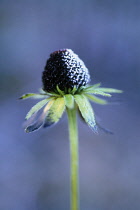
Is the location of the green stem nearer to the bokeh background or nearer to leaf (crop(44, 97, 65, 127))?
leaf (crop(44, 97, 65, 127))

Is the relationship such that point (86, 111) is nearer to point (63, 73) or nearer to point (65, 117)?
point (63, 73)

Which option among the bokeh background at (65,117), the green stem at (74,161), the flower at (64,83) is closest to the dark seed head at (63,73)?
the flower at (64,83)

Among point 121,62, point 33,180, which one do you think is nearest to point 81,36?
point 121,62

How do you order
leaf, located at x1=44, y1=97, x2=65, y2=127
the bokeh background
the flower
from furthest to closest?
the bokeh background → the flower → leaf, located at x1=44, y1=97, x2=65, y2=127

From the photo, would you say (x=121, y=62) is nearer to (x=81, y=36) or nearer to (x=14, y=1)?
(x=81, y=36)

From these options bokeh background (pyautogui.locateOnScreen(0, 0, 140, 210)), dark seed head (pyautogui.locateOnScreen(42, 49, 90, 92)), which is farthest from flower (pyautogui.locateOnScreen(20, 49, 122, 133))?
bokeh background (pyautogui.locateOnScreen(0, 0, 140, 210))

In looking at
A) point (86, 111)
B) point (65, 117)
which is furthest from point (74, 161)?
point (65, 117)

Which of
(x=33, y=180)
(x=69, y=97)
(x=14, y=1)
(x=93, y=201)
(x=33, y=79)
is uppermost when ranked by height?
(x=14, y=1)
